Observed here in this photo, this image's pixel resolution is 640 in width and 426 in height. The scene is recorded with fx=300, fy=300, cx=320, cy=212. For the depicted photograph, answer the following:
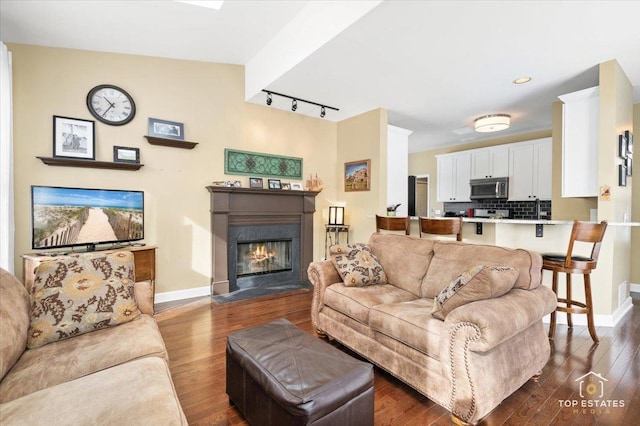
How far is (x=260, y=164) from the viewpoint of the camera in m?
→ 4.52

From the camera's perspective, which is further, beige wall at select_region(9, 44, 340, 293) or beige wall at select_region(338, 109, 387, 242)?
beige wall at select_region(338, 109, 387, 242)

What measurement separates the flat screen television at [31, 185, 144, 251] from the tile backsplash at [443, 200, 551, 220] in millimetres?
6458

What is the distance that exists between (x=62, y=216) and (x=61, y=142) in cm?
79

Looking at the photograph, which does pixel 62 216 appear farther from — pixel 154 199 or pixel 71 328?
pixel 71 328

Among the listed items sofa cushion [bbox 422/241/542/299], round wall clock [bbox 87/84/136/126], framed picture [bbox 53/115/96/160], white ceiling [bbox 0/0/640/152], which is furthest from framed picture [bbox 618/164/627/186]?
framed picture [bbox 53/115/96/160]

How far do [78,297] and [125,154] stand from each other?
87.9 inches

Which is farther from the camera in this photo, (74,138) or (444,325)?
(74,138)

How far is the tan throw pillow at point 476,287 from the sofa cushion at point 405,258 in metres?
0.68

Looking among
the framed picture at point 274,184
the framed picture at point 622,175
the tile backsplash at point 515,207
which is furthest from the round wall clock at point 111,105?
the tile backsplash at point 515,207

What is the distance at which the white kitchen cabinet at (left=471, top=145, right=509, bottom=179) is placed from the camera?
603 centimetres

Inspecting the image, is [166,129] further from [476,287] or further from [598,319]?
[598,319]

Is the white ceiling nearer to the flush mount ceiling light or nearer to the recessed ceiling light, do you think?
the recessed ceiling light

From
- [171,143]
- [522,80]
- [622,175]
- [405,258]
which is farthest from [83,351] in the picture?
[622,175]

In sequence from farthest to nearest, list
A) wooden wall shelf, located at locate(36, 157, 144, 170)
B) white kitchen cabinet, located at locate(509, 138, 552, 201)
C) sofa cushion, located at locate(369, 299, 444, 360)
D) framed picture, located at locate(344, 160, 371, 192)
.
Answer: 1. white kitchen cabinet, located at locate(509, 138, 552, 201)
2. framed picture, located at locate(344, 160, 371, 192)
3. wooden wall shelf, located at locate(36, 157, 144, 170)
4. sofa cushion, located at locate(369, 299, 444, 360)
